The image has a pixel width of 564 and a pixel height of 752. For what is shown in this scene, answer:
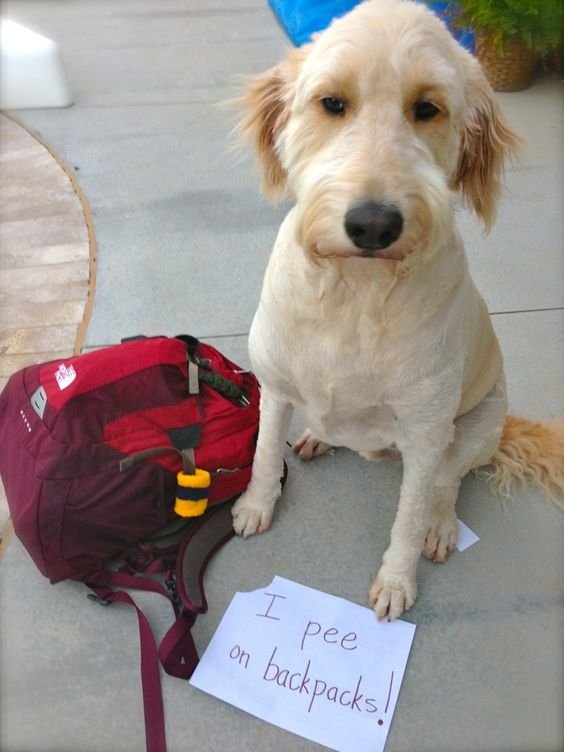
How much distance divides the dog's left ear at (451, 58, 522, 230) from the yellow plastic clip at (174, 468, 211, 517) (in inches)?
35.4

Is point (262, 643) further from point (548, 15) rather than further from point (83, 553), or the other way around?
point (548, 15)

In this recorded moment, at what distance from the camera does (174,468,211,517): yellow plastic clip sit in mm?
1563

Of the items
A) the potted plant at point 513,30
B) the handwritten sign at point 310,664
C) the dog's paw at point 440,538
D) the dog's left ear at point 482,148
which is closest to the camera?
the potted plant at point 513,30

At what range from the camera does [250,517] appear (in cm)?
173

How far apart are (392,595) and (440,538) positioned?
23 cm

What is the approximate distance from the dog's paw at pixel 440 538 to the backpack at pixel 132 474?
537 mm

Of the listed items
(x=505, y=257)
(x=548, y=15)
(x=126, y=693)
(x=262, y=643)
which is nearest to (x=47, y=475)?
(x=126, y=693)

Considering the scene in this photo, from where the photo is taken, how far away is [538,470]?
6.05 feet

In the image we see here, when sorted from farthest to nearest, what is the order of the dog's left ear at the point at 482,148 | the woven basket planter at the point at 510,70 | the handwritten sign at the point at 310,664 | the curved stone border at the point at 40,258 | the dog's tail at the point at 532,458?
the woven basket planter at the point at 510,70 → the curved stone border at the point at 40,258 → the dog's tail at the point at 532,458 → the handwritten sign at the point at 310,664 → the dog's left ear at the point at 482,148

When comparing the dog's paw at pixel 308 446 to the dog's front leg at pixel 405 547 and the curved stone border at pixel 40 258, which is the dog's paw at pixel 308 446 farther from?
the curved stone border at pixel 40 258

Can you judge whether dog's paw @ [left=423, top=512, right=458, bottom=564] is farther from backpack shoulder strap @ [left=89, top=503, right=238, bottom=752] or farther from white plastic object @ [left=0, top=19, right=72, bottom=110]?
white plastic object @ [left=0, top=19, right=72, bottom=110]

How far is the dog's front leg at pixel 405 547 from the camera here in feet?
4.76

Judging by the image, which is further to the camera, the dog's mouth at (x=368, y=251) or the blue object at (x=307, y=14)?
the blue object at (x=307, y=14)

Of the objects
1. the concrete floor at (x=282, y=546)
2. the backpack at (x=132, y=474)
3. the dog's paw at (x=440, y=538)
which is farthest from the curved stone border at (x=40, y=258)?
the dog's paw at (x=440, y=538)
